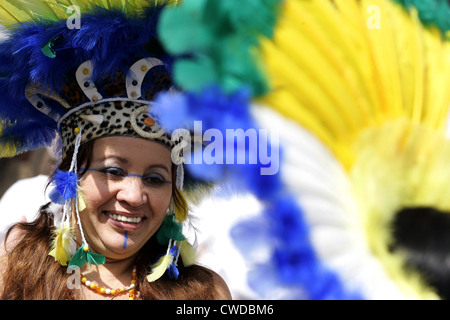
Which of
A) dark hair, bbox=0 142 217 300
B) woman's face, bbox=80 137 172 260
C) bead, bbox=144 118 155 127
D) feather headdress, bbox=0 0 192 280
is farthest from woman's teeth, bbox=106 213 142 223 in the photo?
bead, bbox=144 118 155 127

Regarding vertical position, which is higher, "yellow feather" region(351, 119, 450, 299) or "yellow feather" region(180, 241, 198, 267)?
"yellow feather" region(351, 119, 450, 299)

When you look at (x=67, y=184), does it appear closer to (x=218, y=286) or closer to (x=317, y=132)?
(x=218, y=286)

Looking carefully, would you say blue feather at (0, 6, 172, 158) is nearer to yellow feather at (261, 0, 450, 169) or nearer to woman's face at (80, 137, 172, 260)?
woman's face at (80, 137, 172, 260)

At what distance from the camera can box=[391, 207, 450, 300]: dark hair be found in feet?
3.83

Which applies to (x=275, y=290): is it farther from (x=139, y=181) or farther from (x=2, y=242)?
(x=2, y=242)

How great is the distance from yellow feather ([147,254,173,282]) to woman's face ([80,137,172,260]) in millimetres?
148

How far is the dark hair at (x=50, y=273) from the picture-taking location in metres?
1.89

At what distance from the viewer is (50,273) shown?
1.93m

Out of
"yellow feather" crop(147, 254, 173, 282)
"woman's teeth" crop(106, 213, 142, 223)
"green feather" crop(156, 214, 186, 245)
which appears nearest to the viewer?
"woman's teeth" crop(106, 213, 142, 223)

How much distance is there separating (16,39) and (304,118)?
1271 mm

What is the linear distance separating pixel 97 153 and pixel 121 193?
187 millimetres

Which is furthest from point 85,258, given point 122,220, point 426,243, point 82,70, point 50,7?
point 426,243

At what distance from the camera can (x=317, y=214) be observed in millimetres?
1164
